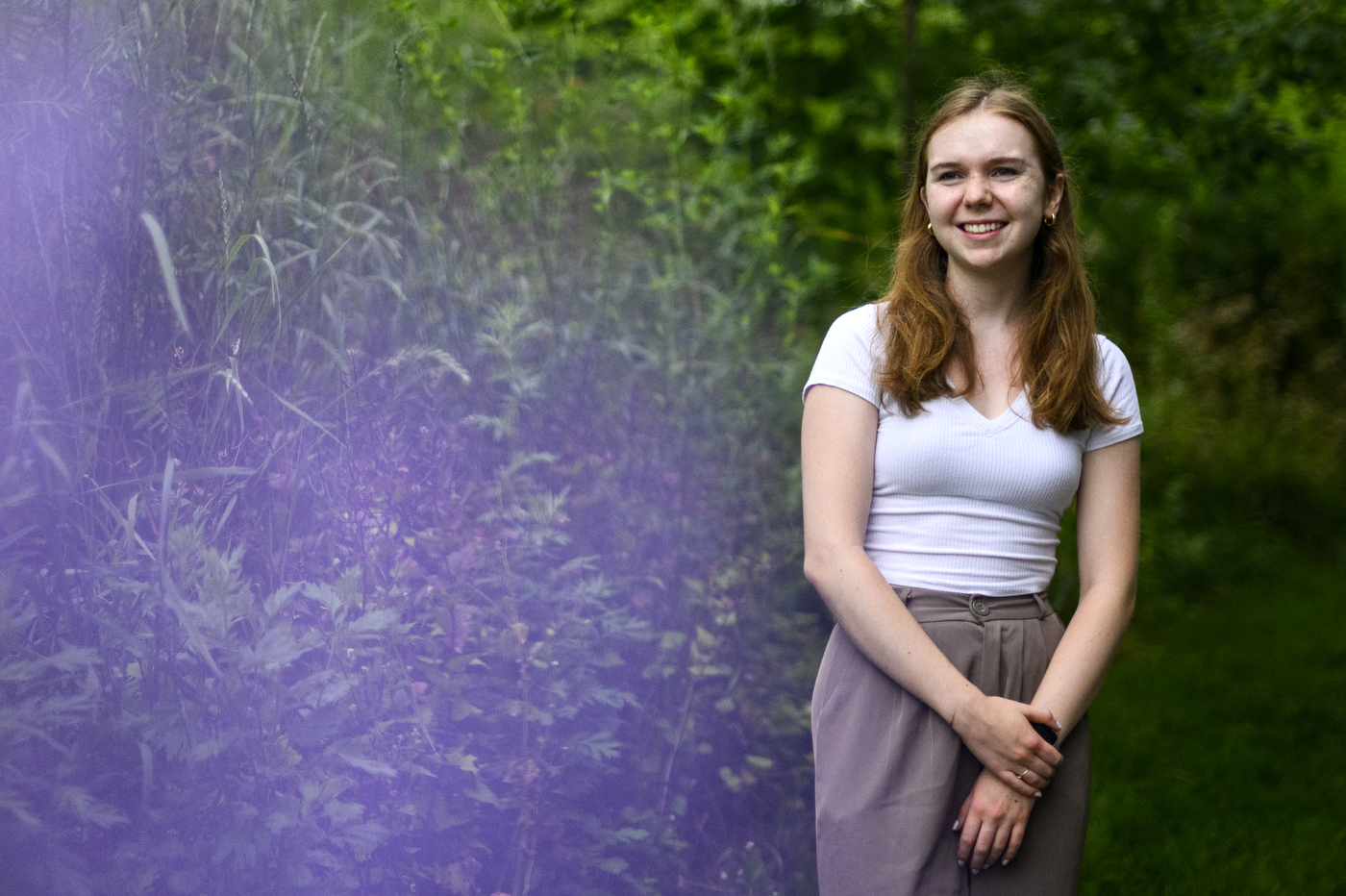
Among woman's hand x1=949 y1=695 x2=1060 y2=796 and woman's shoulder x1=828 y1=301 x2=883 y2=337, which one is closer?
woman's hand x1=949 y1=695 x2=1060 y2=796

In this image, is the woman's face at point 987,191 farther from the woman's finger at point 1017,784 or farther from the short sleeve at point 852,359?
the woman's finger at point 1017,784

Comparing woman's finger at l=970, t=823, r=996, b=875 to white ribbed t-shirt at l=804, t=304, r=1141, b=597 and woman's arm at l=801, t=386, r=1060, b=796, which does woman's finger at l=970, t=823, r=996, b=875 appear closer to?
woman's arm at l=801, t=386, r=1060, b=796

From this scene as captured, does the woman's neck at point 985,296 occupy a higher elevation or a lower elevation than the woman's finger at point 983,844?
higher

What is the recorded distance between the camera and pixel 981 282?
200 cm

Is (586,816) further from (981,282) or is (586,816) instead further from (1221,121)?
(1221,121)

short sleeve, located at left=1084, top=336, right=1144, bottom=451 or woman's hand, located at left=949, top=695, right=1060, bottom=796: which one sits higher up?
short sleeve, located at left=1084, top=336, right=1144, bottom=451

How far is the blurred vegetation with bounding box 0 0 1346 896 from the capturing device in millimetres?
1655

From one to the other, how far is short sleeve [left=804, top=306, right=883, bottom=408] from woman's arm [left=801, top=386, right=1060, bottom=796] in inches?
0.6

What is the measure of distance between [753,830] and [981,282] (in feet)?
4.92

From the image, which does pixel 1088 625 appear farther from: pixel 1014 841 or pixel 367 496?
pixel 367 496

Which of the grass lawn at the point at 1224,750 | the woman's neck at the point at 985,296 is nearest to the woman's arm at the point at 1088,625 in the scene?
the woman's neck at the point at 985,296

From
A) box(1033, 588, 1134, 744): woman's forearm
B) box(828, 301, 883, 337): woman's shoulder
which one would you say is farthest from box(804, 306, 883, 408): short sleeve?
box(1033, 588, 1134, 744): woman's forearm

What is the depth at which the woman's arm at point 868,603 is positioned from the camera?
5.85ft

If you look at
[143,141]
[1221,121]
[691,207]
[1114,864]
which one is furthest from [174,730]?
[1221,121]
